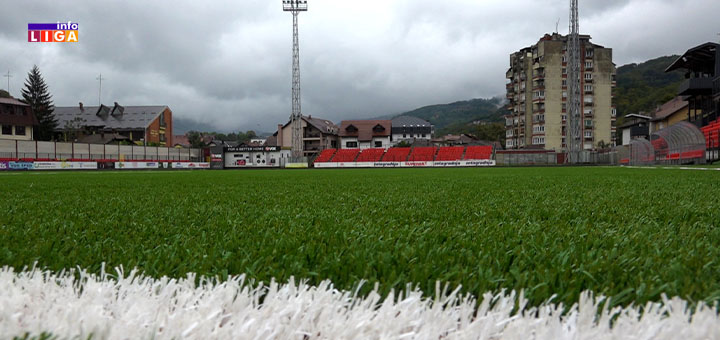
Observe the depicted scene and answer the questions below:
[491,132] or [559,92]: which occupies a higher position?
[559,92]

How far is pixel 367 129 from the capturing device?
184 ft

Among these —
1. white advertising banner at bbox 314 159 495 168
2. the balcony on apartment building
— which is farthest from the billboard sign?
the balcony on apartment building

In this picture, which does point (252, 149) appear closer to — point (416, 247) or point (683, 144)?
point (683, 144)

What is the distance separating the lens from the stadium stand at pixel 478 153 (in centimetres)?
3762

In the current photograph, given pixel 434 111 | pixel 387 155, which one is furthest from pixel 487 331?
pixel 434 111

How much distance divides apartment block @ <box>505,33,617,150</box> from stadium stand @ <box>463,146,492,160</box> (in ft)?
49.1

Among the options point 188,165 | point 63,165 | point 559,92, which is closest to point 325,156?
point 188,165

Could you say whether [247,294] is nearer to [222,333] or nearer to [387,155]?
[222,333]

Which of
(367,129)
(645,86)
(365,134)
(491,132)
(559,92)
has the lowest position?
(365,134)

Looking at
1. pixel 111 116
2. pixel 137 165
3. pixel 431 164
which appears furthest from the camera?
pixel 111 116

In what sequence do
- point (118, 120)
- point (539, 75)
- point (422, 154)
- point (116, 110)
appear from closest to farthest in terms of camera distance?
1. point (422, 154)
2. point (539, 75)
3. point (118, 120)
4. point (116, 110)

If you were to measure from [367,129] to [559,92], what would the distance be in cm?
2383

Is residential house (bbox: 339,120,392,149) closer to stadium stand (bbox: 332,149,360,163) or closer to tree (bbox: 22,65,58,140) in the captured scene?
stadium stand (bbox: 332,149,360,163)

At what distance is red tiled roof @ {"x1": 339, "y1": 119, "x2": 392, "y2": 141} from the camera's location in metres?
55.4
